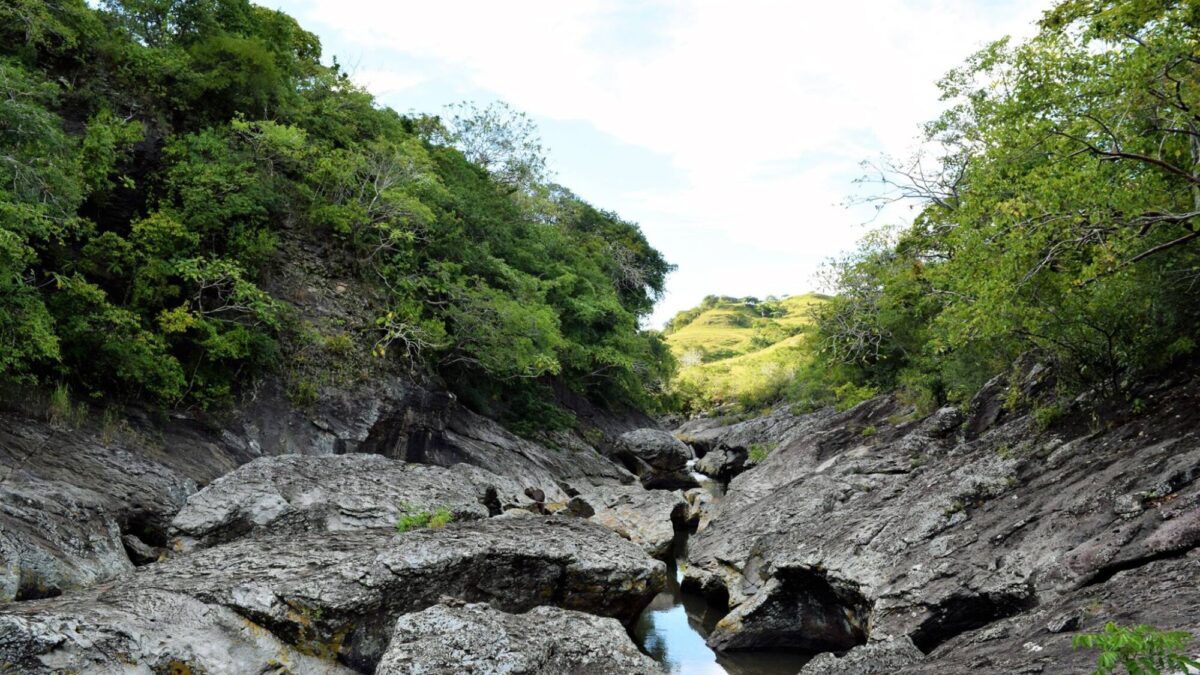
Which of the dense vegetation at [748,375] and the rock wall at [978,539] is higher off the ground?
the dense vegetation at [748,375]

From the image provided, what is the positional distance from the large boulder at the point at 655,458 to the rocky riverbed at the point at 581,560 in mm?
14202

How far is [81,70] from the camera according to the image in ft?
61.3

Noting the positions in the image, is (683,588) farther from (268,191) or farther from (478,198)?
(478,198)

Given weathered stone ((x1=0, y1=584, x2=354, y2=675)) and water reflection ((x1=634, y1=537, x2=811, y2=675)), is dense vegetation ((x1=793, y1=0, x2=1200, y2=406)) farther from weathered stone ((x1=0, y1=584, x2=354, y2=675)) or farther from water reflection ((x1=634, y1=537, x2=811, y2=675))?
weathered stone ((x1=0, y1=584, x2=354, y2=675))

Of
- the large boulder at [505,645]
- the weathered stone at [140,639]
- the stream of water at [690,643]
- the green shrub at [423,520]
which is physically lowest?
the stream of water at [690,643]

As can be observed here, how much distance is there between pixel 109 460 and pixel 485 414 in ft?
50.8

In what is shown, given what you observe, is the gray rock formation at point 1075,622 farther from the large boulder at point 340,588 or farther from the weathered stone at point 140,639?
the weathered stone at point 140,639

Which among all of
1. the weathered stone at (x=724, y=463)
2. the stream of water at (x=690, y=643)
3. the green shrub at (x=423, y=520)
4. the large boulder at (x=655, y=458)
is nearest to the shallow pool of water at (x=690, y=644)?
the stream of water at (x=690, y=643)

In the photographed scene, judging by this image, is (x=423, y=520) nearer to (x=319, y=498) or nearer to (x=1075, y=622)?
(x=319, y=498)

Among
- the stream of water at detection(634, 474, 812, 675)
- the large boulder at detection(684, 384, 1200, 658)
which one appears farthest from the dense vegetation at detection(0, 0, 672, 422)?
the large boulder at detection(684, 384, 1200, 658)

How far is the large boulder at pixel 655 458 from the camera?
3186 cm

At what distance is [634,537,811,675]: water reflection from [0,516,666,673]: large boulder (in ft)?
3.56

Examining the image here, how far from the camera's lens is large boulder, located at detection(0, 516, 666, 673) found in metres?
7.07

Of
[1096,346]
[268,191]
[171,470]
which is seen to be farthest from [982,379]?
[268,191]
